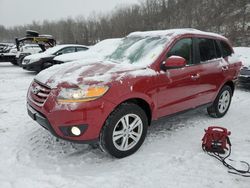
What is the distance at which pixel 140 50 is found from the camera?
420 cm

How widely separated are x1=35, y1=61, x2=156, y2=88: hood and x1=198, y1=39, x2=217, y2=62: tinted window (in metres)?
1.44

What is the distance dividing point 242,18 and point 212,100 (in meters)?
28.3

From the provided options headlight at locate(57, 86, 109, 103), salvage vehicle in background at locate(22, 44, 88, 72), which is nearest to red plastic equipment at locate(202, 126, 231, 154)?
headlight at locate(57, 86, 109, 103)

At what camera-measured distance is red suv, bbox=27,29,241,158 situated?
124 inches

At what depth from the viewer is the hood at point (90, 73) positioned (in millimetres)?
3301

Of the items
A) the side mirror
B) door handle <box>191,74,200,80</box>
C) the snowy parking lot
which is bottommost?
the snowy parking lot

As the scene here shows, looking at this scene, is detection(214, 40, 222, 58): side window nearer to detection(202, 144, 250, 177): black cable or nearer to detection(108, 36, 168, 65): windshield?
detection(108, 36, 168, 65): windshield

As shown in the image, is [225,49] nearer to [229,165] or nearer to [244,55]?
[229,165]

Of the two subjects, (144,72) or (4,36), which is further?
(4,36)

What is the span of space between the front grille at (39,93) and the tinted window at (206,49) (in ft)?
9.17

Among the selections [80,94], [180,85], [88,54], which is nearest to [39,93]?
[80,94]

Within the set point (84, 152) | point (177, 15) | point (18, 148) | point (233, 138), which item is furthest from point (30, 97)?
point (177, 15)

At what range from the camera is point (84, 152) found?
3717 mm

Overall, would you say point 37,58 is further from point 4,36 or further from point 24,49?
point 4,36
